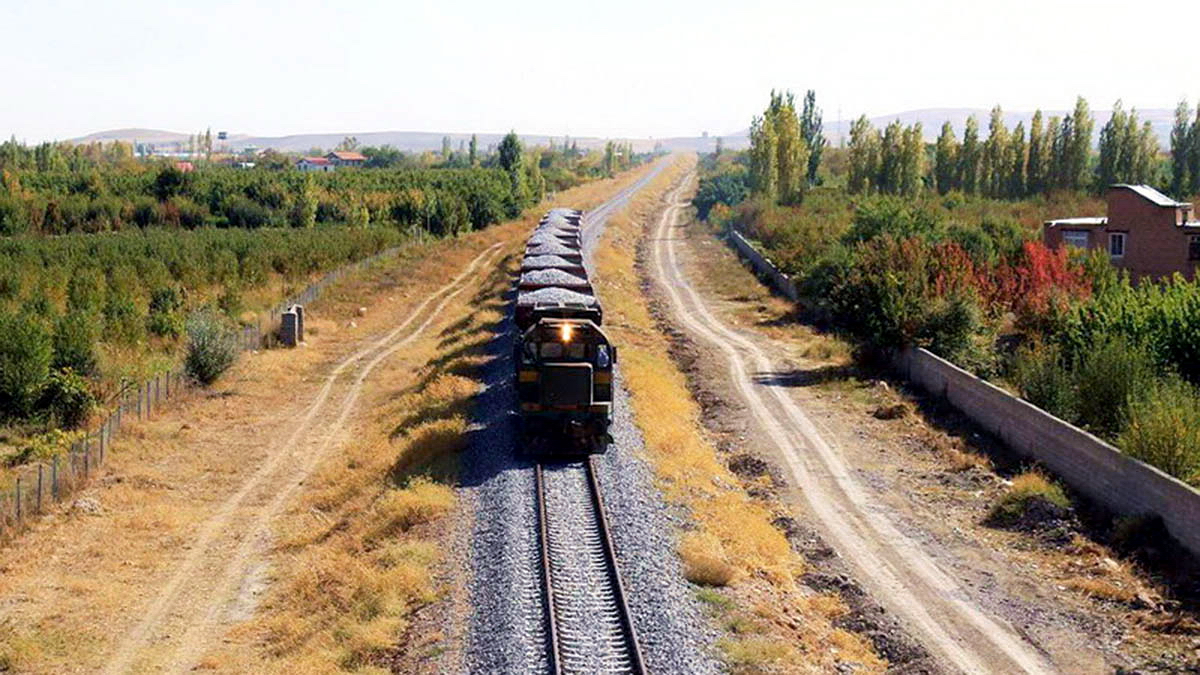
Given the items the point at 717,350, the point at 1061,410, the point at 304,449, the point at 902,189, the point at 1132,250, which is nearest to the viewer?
the point at 1061,410

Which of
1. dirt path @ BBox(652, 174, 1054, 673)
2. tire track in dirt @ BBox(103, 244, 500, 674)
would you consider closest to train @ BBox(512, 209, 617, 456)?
dirt path @ BBox(652, 174, 1054, 673)

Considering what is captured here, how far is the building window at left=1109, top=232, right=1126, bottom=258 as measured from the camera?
57406 mm

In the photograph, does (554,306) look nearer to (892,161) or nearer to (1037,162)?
(892,161)

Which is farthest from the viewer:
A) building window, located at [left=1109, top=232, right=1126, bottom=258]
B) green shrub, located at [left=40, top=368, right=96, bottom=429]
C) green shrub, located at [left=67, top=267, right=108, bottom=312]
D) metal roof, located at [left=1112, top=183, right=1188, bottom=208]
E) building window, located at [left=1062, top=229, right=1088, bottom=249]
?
building window, located at [left=1062, top=229, right=1088, bottom=249]

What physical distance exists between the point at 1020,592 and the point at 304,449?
72.6ft

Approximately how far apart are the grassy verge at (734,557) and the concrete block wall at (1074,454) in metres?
8.20

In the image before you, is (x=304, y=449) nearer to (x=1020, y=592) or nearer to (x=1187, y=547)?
(x=1020, y=592)

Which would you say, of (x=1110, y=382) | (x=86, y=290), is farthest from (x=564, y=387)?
(x=86, y=290)

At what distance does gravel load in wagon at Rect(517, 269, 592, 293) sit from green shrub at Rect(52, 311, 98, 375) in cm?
1564

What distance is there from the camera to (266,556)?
2716 cm

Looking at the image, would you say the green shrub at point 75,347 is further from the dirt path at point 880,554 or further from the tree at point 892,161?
the tree at point 892,161

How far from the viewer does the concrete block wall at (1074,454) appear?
25516 millimetres

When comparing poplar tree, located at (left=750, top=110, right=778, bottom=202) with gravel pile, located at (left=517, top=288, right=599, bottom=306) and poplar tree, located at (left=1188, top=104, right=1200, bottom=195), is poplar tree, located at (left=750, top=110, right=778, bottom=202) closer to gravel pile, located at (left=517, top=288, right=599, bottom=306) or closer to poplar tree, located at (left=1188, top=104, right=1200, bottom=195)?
poplar tree, located at (left=1188, top=104, right=1200, bottom=195)

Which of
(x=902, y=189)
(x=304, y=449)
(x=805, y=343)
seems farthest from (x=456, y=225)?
(x=304, y=449)
